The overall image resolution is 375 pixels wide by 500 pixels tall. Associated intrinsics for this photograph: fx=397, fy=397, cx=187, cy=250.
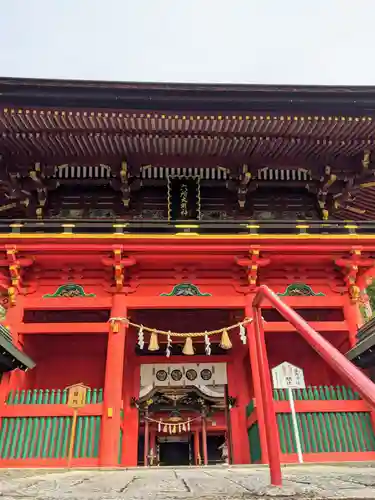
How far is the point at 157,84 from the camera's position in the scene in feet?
32.1

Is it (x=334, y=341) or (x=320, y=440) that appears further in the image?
(x=334, y=341)

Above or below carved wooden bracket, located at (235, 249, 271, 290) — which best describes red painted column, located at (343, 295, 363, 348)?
below

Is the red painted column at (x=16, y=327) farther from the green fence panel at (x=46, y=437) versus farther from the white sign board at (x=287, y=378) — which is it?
the white sign board at (x=287, y=378)

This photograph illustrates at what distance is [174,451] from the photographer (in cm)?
2184

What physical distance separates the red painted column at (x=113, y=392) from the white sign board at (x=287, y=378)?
127 inches

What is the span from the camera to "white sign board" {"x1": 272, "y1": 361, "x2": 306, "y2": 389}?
25.8ft

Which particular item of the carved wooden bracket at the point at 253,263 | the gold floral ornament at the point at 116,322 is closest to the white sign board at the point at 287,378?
the carved wooden bracket at the point at 253,263

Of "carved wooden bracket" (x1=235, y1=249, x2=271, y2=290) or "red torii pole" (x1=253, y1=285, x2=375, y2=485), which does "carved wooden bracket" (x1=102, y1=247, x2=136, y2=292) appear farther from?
"red torii pole" (x1=253, y1=285, x2=375, y2=485)

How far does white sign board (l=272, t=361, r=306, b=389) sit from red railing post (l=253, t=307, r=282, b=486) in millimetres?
4898

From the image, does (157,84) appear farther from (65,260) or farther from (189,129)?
(65,260)

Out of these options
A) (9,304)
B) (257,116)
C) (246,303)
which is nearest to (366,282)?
(246,303)

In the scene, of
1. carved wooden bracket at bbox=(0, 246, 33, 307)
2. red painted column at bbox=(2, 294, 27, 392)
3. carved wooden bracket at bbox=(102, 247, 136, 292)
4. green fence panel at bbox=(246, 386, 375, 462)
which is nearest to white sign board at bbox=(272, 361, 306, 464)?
green fence panel at bbox=(246, 386, 375, 462)

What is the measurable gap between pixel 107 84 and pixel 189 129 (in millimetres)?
2231

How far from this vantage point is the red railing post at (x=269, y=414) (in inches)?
109
